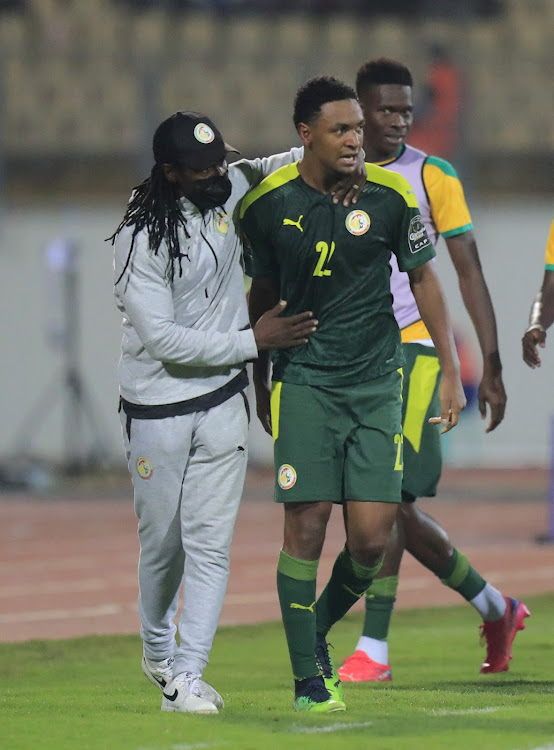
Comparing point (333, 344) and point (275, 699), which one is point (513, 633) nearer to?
point (275, 699)

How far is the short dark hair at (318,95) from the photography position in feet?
17.9

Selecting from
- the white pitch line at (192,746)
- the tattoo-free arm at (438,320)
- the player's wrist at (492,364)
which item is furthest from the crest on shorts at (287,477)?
the player's wrist at (492,364)

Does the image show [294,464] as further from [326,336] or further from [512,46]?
[512,46]

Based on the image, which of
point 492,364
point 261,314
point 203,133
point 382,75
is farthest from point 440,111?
point 203,133

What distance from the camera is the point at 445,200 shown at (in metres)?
6.81

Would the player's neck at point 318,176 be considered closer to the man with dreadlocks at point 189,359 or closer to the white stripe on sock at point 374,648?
the man with dreadlocks at point 189,359

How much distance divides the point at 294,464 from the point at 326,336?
1.49 ft

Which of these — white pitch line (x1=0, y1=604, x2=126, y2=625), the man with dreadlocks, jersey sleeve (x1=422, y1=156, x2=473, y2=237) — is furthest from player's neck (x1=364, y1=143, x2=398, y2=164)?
white pitch line (x1=0, y1=604, x2=126, y2=625)

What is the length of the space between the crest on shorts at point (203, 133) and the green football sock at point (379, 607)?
2.47 metres

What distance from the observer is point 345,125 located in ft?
17.8

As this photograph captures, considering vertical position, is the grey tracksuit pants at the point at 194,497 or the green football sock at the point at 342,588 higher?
the grey tracksuit pants at the point at 194,497

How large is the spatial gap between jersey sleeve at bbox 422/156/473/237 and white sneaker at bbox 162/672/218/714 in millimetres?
2392

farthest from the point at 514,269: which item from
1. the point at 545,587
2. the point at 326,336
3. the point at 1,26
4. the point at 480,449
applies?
the point at 326,336

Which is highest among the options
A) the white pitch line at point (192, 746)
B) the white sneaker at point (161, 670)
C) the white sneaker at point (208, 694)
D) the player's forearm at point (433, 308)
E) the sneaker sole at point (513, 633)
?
the player's forearm at point (433, 308)
